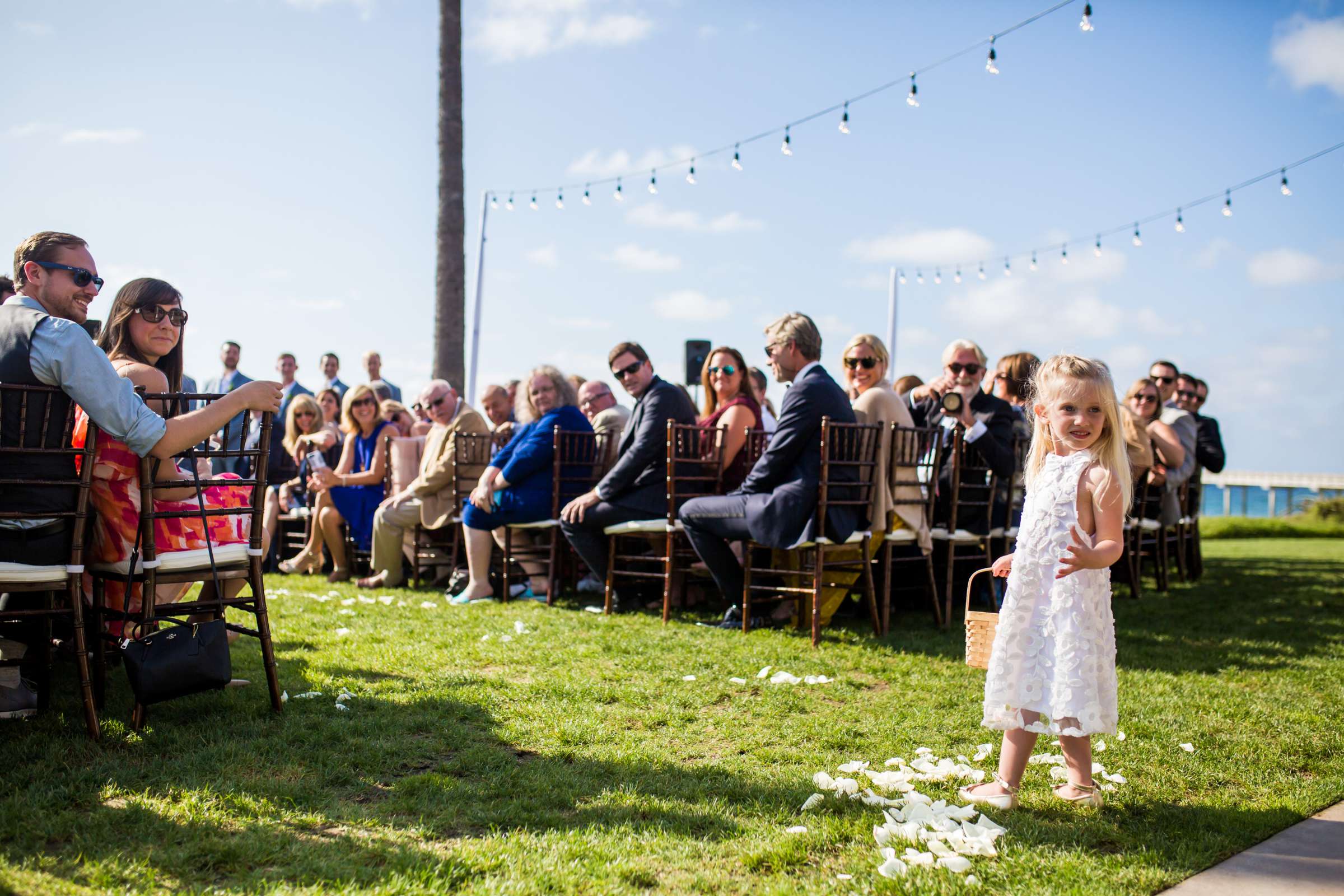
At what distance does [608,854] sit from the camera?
2711 millimetres

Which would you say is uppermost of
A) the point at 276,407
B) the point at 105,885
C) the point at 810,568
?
the point at 276,407

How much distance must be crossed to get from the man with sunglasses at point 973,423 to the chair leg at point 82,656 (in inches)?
200

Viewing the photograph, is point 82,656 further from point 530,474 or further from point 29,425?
point 530,474

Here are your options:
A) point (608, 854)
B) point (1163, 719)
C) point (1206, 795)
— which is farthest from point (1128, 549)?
point (608, 854)

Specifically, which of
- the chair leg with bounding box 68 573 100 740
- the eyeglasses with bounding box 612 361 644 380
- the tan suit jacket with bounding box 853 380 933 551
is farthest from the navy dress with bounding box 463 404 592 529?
the chair leg with bounding box 68 573 100 740

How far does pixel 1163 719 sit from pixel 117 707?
4.15m

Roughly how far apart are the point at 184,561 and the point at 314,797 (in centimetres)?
123

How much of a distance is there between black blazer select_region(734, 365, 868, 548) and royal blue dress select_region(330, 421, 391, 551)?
4.23 m

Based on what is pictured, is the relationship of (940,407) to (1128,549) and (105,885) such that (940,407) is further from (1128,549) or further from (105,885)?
(105,885)

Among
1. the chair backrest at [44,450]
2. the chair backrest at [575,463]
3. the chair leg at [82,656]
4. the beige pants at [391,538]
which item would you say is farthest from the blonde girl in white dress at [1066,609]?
the beige pants at [391,538]

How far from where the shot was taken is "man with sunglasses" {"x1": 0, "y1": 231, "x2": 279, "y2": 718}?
11.5 ft

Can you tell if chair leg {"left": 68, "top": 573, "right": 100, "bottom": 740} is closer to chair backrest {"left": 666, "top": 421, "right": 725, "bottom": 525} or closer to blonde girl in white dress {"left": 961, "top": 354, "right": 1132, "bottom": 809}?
blonde girl in white dress {"left": 961, "top": 354, "right": 1132, "bottom": 809}

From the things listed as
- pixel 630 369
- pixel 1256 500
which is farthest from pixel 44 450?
pixel 1256 500

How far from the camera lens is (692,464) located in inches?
275
